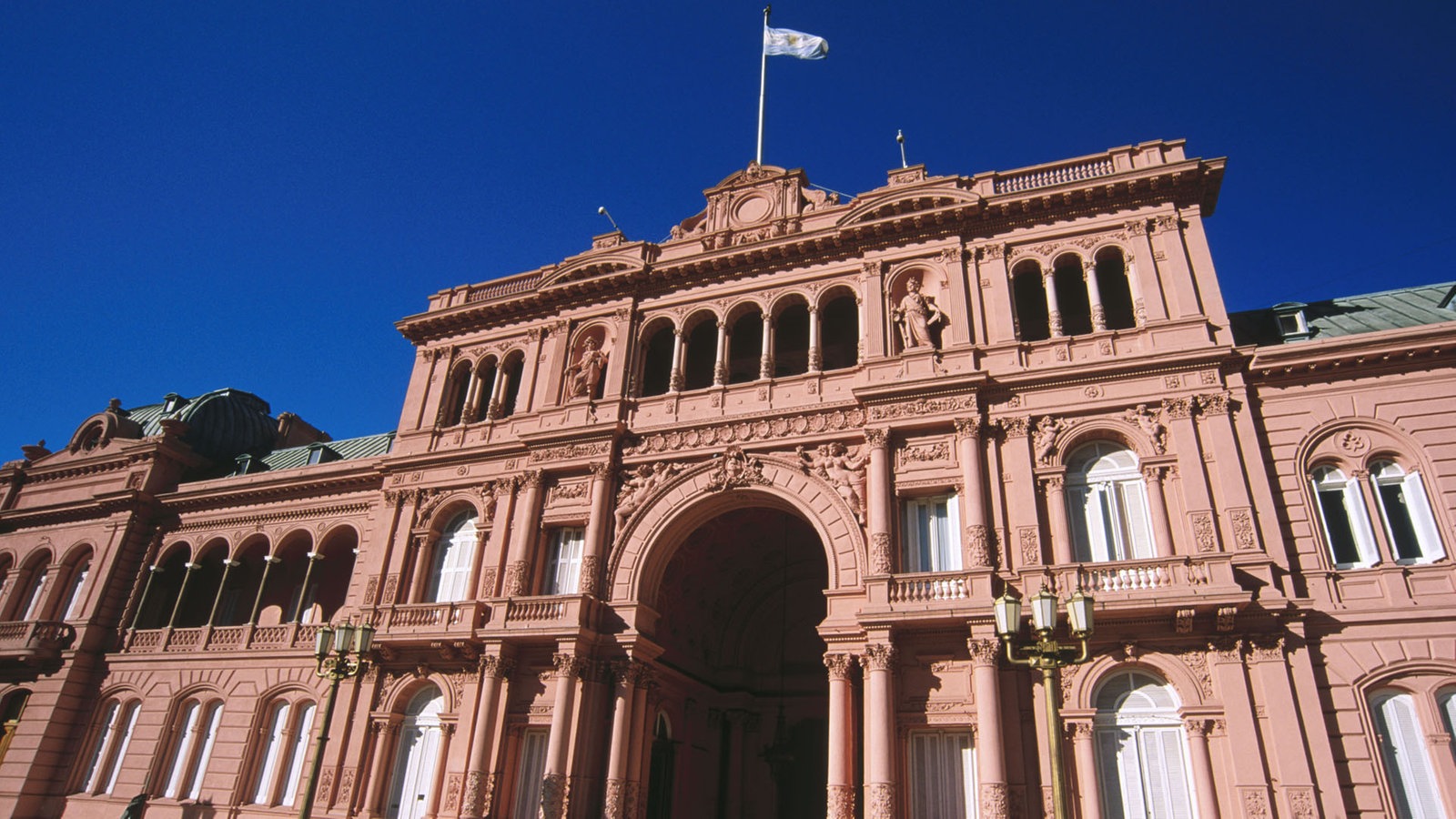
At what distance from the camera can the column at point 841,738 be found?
61.7 ft

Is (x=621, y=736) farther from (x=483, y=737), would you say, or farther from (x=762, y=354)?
(x=762, y=354)

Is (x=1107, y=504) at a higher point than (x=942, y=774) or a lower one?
higher

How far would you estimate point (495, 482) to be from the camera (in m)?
26.5

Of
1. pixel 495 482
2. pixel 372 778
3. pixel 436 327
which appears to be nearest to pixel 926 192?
pixel 495 482

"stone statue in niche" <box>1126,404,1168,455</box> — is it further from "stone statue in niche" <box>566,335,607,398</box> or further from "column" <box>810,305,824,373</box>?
"stone statue in niche" <box>566,335,607,398</box>

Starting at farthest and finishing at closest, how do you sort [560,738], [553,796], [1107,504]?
[560,738]
[553,796]
[1107,504]

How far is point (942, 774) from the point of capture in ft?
61.4

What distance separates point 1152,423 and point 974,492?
4319mm

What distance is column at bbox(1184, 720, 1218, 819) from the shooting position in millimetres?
16344

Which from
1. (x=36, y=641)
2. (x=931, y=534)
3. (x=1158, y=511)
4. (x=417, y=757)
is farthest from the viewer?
(x=36, y=641)

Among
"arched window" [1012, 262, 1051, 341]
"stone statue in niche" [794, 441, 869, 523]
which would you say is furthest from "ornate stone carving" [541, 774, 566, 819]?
"arched window" [1012, 262, 1051, 341]

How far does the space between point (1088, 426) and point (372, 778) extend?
20.4 metres

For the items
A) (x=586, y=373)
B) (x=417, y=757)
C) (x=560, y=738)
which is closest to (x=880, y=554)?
(x=560, y=738)

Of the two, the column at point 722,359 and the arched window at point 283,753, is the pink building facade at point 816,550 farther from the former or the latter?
the column at point 722,359
